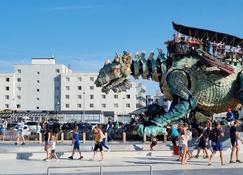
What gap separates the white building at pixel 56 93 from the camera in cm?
10019

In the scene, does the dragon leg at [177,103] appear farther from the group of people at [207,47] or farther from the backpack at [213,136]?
the backpack at [213,136]

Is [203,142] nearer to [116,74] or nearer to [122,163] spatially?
[122,163]

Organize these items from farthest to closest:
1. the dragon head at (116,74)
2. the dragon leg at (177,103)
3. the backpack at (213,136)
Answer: the dragon head at (116,74) → the dragon leg at (177,103) → the backpack at (213,136)

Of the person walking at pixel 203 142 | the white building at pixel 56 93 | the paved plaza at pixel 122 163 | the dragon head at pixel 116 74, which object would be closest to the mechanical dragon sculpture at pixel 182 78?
the dragon head at pixel 116 74

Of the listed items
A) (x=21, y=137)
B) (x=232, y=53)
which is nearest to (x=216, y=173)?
(x=232, y=53)

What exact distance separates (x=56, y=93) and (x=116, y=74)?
74879mm

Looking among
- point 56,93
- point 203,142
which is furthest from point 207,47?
point 56,93

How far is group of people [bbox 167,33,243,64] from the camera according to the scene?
2827 centimetres

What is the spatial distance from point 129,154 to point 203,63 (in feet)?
27.0

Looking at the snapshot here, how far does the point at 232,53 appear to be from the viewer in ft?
96.0

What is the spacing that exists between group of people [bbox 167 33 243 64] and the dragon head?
2740 mm

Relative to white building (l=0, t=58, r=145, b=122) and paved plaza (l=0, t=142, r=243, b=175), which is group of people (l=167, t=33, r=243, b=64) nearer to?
paved plaza (l=0, t=142, r=243, b=175)

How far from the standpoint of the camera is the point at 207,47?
28.8 m

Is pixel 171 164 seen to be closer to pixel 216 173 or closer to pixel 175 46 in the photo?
pixel 216 173
